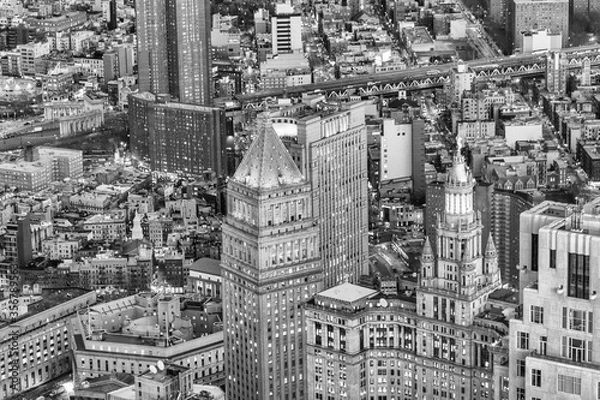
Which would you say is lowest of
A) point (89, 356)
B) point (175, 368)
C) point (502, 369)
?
point (89, 356)

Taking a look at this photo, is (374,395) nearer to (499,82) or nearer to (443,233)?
(443,233)

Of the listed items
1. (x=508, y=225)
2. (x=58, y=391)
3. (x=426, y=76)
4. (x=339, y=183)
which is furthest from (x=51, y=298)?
(x=426, y=76)

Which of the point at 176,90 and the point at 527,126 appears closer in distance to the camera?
the point at 527,126

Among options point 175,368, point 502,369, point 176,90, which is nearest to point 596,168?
point 176,90

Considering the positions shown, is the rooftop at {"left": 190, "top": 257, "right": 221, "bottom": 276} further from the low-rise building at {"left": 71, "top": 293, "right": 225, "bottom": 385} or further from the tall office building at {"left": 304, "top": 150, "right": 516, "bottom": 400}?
the tall office building at {"left": 304, "top": 150, "right": 516, "bottom": 400}

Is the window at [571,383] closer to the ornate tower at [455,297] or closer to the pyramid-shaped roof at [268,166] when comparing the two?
the ornate tower at [455,297]

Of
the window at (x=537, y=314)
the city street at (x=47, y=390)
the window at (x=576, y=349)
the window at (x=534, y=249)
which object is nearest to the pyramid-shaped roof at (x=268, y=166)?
the city street at (x=47, y=390)

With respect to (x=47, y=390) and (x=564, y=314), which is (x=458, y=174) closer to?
(x=47, y=390)
